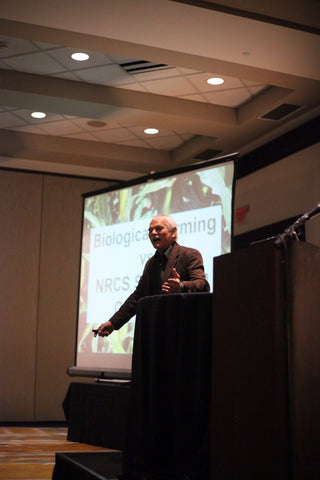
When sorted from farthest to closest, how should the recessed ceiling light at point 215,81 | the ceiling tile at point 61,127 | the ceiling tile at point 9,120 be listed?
the ceiling tile at point 61,127 → the ceiling tile at point 9,120 → the recessed ceiling light at point 215,81

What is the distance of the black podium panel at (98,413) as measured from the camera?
13.1 feet

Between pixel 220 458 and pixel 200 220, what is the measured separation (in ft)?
11.5

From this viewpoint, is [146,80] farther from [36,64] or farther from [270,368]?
[270,368]

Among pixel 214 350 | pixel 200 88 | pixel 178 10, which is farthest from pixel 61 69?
pixel 214 350

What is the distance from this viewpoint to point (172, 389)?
7.11ft

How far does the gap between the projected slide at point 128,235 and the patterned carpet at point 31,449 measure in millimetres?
771

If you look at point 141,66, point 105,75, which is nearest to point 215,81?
point 141,66

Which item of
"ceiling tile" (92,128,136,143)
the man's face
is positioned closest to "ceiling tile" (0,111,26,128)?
"ceiling tile" (92,128,136,143)

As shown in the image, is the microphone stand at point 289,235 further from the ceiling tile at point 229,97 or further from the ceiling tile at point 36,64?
the ceiling tile at point 229,97

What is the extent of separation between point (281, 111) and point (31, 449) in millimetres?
4085

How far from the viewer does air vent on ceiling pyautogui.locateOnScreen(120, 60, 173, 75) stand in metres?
5.82

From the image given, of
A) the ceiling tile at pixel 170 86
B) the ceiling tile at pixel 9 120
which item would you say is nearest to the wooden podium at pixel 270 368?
the ceiling tile at pixel 170 86

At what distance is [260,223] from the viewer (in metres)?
7.32

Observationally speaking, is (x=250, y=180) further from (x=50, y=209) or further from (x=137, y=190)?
(x=50, y=209)
